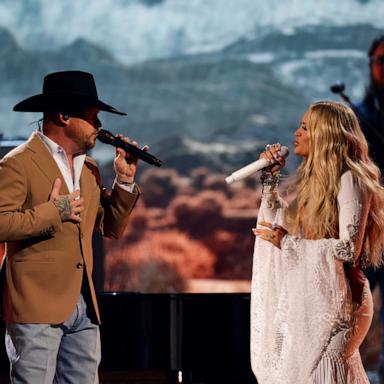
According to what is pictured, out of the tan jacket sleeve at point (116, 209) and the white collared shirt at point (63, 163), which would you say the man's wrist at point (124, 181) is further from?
the white collared shirt at point (63, 163)

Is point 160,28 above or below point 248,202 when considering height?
above

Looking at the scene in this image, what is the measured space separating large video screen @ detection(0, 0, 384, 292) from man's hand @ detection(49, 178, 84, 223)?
374 centimetres

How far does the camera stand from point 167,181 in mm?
6648

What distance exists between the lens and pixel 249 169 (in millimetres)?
3268

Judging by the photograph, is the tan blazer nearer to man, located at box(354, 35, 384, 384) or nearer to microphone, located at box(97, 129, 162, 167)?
microphone, located at box(97, 129, 162, 167)

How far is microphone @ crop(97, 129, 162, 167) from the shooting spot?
9.58 ft

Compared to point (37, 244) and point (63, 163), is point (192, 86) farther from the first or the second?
point (37, 244)

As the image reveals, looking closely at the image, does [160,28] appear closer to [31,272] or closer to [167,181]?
[167,181]

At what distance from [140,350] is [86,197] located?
1608 mm

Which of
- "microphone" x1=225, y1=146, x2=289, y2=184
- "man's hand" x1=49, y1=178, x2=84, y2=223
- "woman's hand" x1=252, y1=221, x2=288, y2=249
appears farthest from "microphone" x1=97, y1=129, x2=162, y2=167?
"woman's hand" x1=252, y1=221, x2=288, y2=249

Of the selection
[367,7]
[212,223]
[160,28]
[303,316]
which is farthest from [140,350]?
[367,7]

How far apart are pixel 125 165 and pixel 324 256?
76cm

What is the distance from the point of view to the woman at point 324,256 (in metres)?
3.12

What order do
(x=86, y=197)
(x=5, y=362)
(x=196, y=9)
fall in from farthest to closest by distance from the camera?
(x=196, y=9) → (x=5, y=362) → (x=86, y=197)
